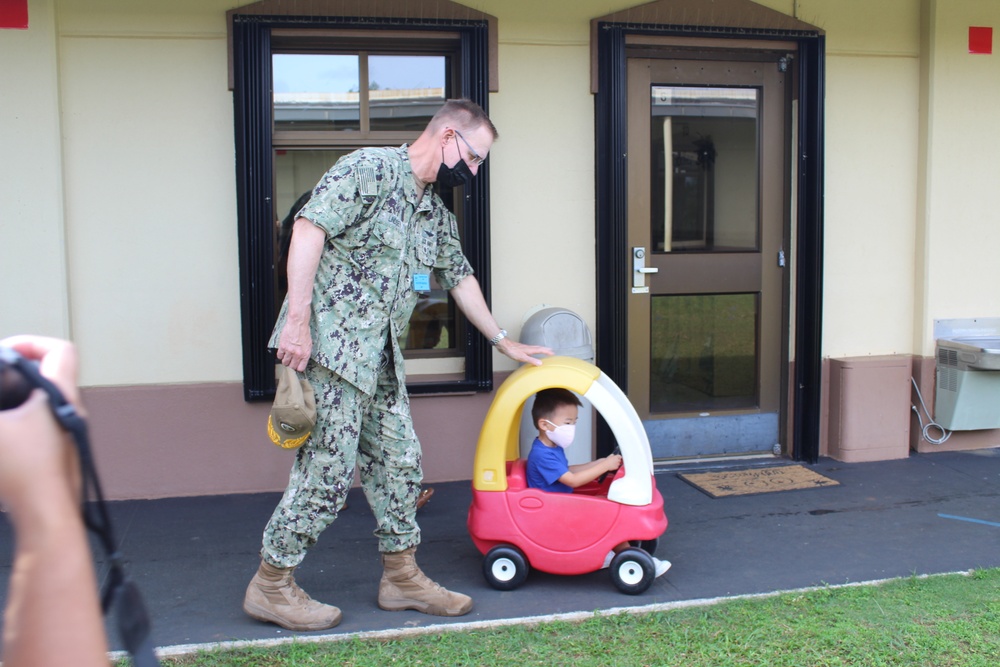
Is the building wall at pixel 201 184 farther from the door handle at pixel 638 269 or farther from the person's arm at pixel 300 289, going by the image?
the person's arm at pixel 300 289

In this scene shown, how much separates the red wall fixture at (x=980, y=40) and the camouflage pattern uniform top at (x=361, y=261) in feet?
14.2

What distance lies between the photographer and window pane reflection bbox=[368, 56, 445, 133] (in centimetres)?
553

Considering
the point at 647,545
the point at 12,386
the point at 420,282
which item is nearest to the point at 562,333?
the point at 647,545

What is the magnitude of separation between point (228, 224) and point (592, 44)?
238 cm

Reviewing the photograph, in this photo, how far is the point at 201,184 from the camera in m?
5.33

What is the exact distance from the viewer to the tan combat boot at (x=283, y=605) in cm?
358

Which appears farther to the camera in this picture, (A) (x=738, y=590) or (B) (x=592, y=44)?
(B) (x=592, y=44)

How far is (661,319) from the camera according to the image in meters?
6.02

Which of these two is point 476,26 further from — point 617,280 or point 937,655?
point 937,655

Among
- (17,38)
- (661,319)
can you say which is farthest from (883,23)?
(17,38)

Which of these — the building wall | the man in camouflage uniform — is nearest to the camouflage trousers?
the man in camouflage uniform

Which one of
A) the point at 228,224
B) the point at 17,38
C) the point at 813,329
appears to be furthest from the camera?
the point at 813,329

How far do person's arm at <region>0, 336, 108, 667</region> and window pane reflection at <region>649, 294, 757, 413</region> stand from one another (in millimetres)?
5053

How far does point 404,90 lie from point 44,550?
15.6 feet
